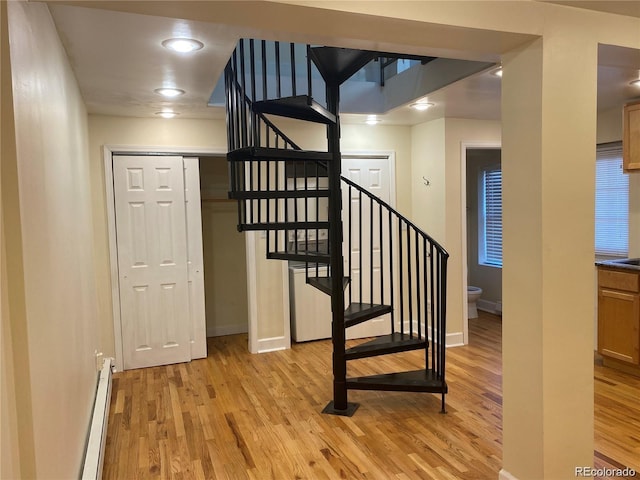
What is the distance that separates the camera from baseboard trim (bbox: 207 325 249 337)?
17.7ft

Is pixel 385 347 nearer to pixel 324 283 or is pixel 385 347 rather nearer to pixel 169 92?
pixel 324 283

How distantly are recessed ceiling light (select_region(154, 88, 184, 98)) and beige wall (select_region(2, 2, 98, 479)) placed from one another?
0.86 m

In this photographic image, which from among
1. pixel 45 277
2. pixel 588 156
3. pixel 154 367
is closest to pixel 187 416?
pixel 154 367

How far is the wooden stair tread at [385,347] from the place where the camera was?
3.36 metres

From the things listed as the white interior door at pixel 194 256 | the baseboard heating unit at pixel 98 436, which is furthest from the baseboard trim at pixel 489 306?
the baseboard heating unit at pixel 98 436

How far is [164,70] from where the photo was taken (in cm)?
285

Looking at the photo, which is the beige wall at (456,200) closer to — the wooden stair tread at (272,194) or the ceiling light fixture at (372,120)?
the ceiling light fixture at (372,120)

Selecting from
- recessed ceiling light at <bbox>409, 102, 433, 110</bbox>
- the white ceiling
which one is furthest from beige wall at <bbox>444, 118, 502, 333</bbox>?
recessed ceiling light at <bbox>409, 102, 433, 110</bbox>

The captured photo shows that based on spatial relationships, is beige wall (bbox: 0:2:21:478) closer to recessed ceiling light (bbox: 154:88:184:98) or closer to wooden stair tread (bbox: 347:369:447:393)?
recessed ceiling light (bbox: 154:88:184:98)

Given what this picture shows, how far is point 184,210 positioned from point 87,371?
200cm

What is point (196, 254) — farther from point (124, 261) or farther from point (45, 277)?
point (45, 277)

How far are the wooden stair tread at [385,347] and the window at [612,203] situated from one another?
2.37 m

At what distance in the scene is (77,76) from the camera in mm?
2953

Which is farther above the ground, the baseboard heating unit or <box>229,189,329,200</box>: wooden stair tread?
<box>229,189,329,200</box>: wooden stair tread
